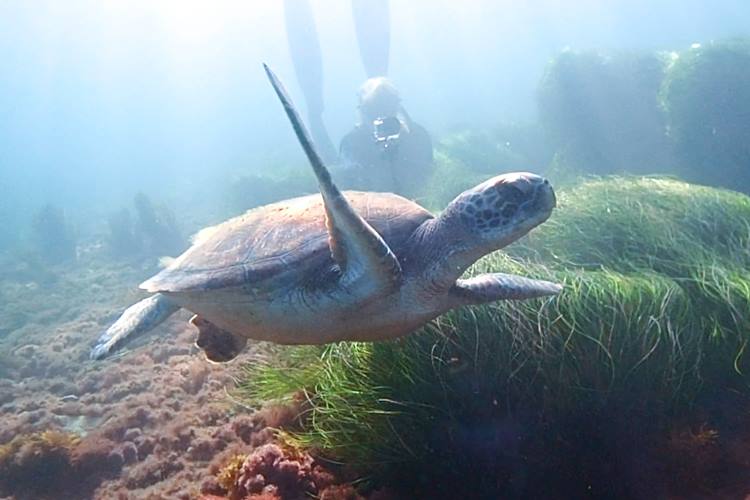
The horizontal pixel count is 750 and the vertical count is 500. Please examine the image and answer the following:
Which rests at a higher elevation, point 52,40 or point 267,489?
point 52,40

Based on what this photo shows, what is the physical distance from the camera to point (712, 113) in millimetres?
11016

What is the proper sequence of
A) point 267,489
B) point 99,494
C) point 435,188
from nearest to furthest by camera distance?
1. point 267,489
2. point 99,494
3. point 435,188

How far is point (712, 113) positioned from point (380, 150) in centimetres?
863

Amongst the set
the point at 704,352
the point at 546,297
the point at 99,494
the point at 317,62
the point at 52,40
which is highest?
the point at 52,40

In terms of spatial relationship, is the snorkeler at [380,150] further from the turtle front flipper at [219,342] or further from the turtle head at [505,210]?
the turtle head at [505,210]

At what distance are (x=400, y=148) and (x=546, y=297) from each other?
12.3 m

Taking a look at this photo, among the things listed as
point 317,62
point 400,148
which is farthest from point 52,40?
point 400,148

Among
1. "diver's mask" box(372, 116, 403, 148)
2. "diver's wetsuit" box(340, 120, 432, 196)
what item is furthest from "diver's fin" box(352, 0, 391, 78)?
"diver's mask" box(372, 116, 403, 148)

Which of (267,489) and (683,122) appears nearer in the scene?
(267,489)

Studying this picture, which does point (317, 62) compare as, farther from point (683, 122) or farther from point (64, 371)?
point (64, 371)

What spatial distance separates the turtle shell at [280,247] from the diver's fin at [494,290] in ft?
1.55

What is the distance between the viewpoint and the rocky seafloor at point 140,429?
127 inches

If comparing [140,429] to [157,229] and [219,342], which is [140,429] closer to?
[219,342]

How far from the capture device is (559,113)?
50.9 feet
